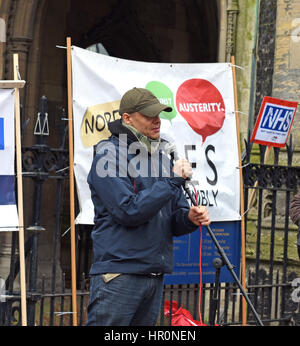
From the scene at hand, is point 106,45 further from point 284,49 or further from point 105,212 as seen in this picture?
point 105,212

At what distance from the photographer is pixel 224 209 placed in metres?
7.07

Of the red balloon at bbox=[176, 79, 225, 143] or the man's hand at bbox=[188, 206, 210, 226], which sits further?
the red balloon at bbox=[176, 79, 225, 143]

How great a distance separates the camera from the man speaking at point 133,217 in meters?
4.52

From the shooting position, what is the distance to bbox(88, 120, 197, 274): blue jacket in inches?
177

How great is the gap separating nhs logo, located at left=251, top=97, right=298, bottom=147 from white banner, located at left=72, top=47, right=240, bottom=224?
369mm

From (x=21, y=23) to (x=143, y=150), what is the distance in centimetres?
818

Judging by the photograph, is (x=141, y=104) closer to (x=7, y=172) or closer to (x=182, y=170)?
(x=182, y=170)

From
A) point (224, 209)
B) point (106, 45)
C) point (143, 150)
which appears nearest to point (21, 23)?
point (106, 45)

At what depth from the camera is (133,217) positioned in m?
4.47
